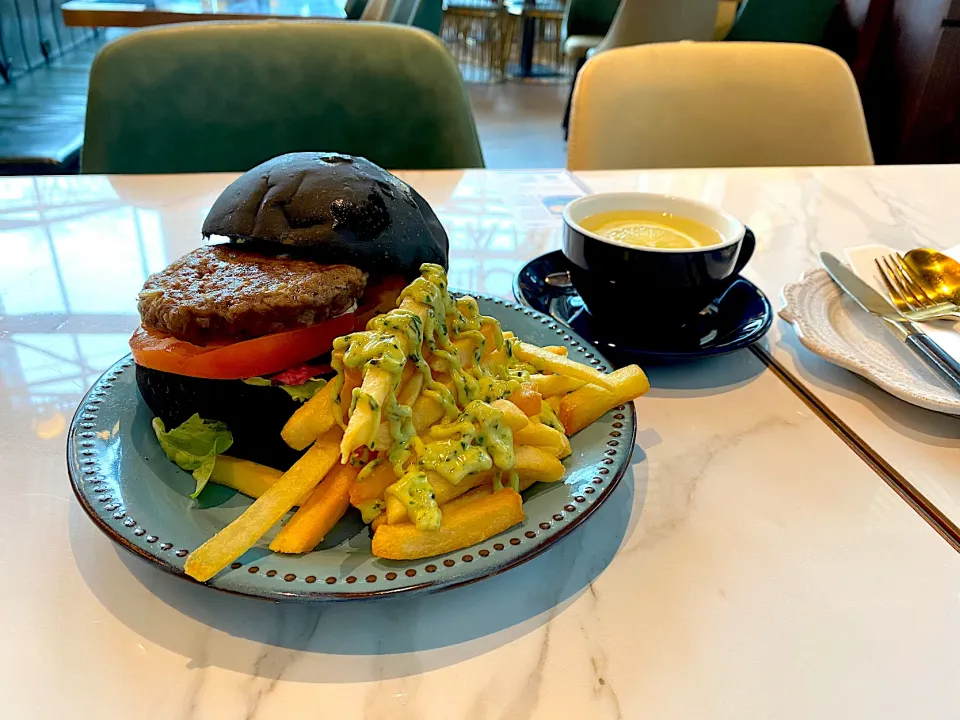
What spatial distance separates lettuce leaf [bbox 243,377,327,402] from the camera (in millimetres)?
824

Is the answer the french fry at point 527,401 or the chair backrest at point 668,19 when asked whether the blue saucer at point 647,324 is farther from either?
the chair backrest at point 668,19

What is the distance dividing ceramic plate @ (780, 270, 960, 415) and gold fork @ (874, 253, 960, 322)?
0.05 m

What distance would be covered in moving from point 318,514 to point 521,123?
19.7ft

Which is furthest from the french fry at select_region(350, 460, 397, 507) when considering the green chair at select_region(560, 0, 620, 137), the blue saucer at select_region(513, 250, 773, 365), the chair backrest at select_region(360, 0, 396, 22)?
the green chair at select_region(560, 0, 620, 137)

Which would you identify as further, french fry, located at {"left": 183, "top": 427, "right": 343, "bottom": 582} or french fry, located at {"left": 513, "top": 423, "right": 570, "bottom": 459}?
french fry, located at {"left": 513, "top": 423, "right": 570, "bottom": 459}

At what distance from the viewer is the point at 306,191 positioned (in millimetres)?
913

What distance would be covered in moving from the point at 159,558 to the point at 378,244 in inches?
17.3

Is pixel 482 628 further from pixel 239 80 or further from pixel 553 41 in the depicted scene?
pixel 553 41

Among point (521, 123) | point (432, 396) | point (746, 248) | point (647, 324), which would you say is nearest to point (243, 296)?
point (432, 396)

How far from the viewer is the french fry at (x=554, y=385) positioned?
0.89 metres

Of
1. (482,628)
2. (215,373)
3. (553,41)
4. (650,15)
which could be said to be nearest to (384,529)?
(482,628)

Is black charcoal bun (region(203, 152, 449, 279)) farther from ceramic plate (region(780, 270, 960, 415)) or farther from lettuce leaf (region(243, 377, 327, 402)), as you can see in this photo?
ceramic plate (region(780, 270, 960, 415))

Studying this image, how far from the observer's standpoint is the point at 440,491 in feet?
2.32

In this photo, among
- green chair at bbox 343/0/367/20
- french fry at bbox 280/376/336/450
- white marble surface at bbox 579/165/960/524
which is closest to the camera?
french fry at bbox 280/376/336/450
